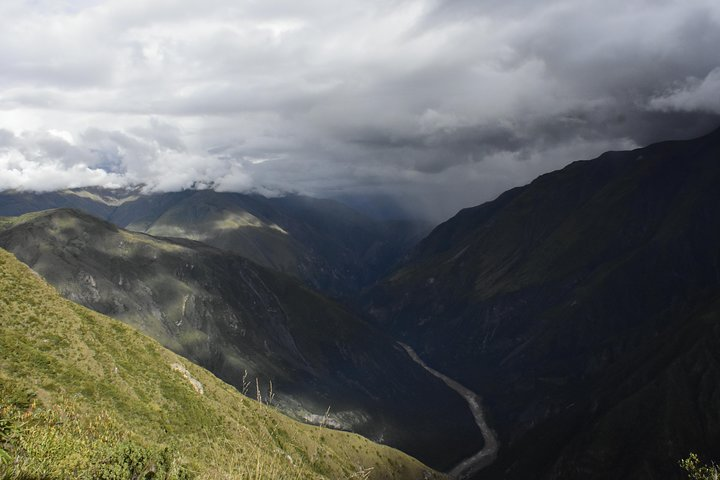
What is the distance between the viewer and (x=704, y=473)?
5572 centimetres

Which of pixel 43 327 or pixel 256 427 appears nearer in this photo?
pixel 43 327

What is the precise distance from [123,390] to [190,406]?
18.7 metres

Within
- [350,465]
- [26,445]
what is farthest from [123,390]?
[350,465]

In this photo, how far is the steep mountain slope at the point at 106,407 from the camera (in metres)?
25.1

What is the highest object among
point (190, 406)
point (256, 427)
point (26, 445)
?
point (26, 445)

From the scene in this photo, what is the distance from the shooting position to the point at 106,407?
70000 mm

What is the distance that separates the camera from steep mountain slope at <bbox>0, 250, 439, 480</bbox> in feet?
82.4

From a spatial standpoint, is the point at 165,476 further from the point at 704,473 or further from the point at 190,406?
the point at 190,406

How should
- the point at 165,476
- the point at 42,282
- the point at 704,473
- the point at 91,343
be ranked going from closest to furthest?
the point at 165,476 < the point at 704,473 < the point at 91,343 < the point at 42,282

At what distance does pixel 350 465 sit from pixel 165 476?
15346 centimetres

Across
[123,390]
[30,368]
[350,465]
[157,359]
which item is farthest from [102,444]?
[350,465]

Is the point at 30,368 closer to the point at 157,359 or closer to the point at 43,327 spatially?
the point at 43,327

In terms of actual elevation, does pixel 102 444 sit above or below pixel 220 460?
above

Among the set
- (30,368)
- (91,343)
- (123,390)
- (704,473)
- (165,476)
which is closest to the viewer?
(165,476)
